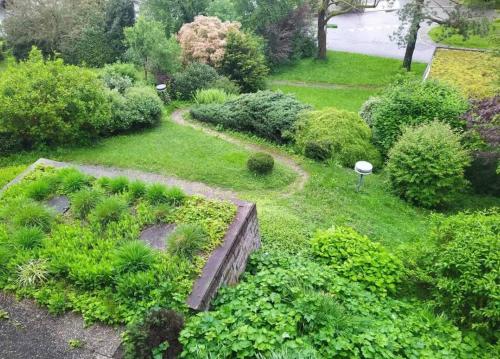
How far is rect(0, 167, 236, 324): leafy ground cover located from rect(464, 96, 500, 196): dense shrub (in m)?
8.05

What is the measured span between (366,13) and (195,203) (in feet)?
91.4

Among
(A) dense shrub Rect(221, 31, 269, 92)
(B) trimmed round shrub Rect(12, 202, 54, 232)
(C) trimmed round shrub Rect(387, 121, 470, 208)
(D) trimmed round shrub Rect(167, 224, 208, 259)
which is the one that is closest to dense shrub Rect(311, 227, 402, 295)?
(D) trimmed round shrub Rect(167, 224, 208, 259)

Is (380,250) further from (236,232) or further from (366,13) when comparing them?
(366,13)

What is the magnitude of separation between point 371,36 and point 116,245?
25048 millimetres

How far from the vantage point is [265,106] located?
47.9 feet

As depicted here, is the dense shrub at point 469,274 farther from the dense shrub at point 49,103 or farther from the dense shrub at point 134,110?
the dense shrub at point 134,110

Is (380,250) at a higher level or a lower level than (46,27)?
lower

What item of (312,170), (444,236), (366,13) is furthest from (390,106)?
(366,13)

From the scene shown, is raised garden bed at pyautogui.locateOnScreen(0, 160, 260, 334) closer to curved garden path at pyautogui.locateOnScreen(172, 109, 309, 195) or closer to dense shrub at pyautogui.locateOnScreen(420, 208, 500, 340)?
dense shrub at pyautogui.locateOnScreen(420, 208, 500, 340)

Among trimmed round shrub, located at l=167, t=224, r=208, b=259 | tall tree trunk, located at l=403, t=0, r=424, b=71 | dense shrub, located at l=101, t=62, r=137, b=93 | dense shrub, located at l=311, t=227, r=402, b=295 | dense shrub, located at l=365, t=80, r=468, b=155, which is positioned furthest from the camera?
tall tree trunk, located at l=403, t=0, r=424, b=71

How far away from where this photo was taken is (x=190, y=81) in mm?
18188

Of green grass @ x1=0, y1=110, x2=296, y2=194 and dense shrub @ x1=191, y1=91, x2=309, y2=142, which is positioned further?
dense shrub @ x1=191, y1=91, x2=309, y2=142

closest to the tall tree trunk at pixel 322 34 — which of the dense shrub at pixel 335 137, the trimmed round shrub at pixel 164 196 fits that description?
the dense shrub at pixel 335 137

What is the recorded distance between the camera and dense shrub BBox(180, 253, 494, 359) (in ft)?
16.4
